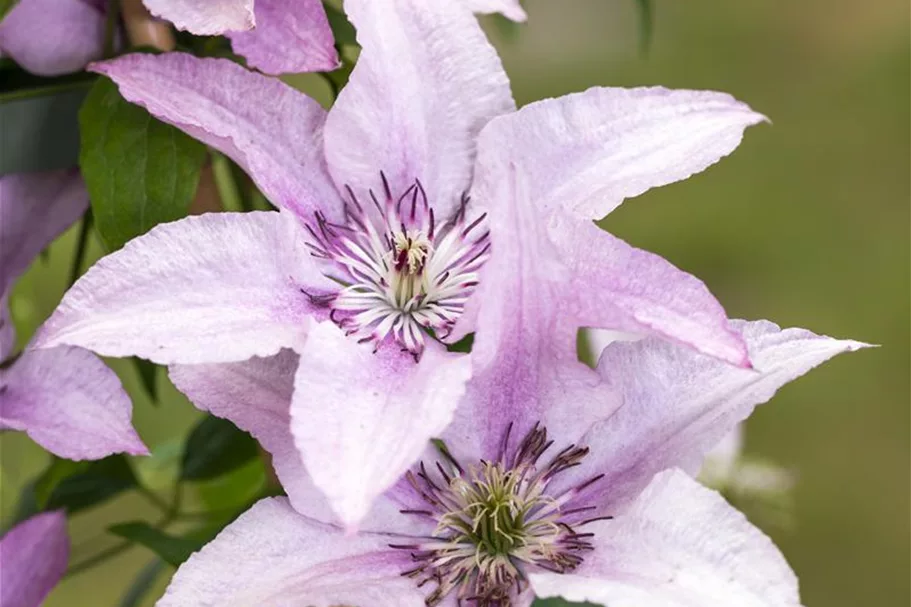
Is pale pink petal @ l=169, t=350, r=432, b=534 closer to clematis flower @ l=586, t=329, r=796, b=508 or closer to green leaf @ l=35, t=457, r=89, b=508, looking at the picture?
green leaf @ l=35, t=457, r=89, b=508

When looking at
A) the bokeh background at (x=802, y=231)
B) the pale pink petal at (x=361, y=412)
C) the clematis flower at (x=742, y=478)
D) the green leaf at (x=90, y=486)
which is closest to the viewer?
the pale pink petal at (x=361, y=412)

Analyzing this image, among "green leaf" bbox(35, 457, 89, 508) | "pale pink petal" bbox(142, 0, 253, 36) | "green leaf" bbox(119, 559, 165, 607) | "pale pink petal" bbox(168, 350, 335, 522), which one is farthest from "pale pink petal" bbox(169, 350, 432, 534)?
"green leaf" bbox(119, 559, 165, 607)

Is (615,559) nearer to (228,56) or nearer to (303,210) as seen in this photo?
(303,210)

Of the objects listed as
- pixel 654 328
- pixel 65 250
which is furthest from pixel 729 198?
pixel 654 328

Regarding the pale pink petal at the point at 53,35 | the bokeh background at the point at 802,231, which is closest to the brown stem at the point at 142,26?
the pale pink petal at the point at 53,35

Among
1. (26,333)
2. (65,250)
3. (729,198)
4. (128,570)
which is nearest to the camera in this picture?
(26,333)

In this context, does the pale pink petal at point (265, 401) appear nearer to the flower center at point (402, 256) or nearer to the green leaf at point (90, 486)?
the flower center at point (402, 256)

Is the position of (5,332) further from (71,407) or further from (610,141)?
(610,141)
